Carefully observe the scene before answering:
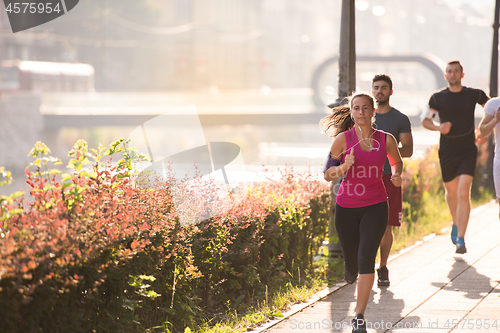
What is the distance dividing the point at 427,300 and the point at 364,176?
4.81ft

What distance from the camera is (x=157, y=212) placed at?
3943 mm

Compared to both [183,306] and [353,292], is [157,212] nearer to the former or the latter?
[183,306]

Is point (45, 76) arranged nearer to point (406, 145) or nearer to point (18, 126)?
point (18, 126)

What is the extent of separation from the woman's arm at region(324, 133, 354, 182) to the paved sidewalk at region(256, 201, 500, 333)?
42.7 inches

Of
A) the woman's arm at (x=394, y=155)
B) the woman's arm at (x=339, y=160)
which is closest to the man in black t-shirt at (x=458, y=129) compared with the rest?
the woman's arm at (x=394, y=155)

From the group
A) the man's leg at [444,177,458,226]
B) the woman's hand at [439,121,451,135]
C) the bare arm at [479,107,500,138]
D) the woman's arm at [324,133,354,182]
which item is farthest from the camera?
the man's leg at [444,177,458,226]

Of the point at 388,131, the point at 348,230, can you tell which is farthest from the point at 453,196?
the point at 348,230

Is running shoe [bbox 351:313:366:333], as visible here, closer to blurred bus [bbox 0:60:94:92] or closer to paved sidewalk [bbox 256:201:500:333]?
paved sidewalk [bbox 256:201:500:333]

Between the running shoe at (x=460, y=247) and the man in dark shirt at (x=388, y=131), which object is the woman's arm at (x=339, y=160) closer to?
the man in dark shirt at (x=388, y=131)

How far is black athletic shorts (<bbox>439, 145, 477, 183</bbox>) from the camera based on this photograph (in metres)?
6.42

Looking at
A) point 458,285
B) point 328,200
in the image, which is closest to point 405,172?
point 328,200

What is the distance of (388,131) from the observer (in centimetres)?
526

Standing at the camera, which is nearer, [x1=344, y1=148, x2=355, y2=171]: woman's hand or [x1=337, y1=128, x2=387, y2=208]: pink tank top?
[x1=344, y1=148, x2=355, y2=171]: woman's hand

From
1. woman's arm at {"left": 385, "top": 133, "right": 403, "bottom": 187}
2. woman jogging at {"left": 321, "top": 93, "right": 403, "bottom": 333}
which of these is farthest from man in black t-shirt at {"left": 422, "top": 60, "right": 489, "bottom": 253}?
woman jogging at {"left": 321, "top": 93, "right": 403, "bottom": 333}
